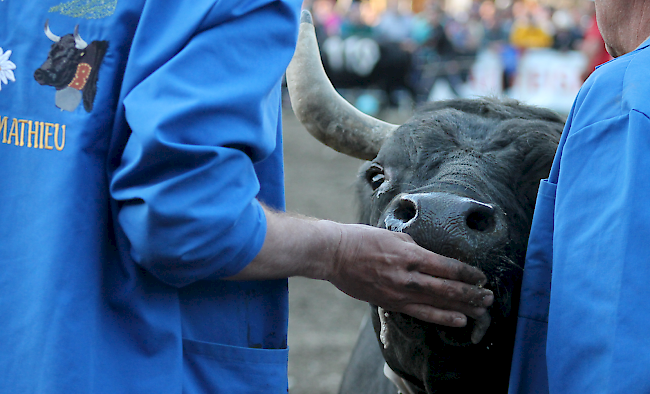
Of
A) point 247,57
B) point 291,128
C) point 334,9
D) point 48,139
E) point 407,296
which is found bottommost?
point 291,128

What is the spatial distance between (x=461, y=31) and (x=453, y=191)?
17.7 meters

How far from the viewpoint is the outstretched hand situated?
165cm

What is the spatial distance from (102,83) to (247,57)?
0.32m

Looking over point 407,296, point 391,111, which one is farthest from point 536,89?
point 407,296

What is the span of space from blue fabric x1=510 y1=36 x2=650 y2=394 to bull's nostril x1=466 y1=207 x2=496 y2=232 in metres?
0.19

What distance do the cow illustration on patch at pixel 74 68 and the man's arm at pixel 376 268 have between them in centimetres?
48

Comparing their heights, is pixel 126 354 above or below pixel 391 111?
above

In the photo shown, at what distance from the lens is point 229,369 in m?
1.62

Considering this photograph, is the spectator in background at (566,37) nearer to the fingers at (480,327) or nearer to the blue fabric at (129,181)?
the fingers at (480,327)

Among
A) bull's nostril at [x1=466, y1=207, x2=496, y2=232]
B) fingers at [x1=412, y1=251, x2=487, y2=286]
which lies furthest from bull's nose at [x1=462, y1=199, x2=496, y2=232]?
fingers at [x1=412, y1=251, x2=487, y2=286]

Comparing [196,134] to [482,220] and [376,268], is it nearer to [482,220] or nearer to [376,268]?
[376,268]

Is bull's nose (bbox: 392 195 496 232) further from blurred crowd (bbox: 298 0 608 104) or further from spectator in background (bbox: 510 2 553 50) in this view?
spectator in background (bbox: 510 2 553 50)

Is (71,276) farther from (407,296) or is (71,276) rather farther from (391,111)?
(391,111)

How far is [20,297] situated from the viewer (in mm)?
1452
